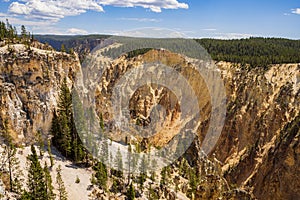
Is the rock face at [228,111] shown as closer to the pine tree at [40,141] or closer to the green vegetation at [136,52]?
the pine tree at [40,141]

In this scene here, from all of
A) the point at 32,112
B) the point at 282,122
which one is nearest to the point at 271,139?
the point at 282,122

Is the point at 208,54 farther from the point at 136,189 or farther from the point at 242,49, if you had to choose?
the point at 136,189

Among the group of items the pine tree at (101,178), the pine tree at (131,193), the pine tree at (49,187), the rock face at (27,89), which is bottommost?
the pine tree at (131,193)

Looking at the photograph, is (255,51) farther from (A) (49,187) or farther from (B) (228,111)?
(A) (49,187)

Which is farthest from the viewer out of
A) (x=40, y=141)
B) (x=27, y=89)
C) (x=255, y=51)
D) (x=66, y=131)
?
(x=255, y=51)

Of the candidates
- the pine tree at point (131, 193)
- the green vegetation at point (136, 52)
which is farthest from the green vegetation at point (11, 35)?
the green vegetation at point (136, 52)

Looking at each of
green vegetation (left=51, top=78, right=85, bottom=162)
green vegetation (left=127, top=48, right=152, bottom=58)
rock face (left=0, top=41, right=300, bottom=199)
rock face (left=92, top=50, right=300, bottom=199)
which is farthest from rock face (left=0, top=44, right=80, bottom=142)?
green vegetation (left=127, top=48, right=152, bottom=58)

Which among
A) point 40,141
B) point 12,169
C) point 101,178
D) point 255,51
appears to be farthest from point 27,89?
point 255,51
